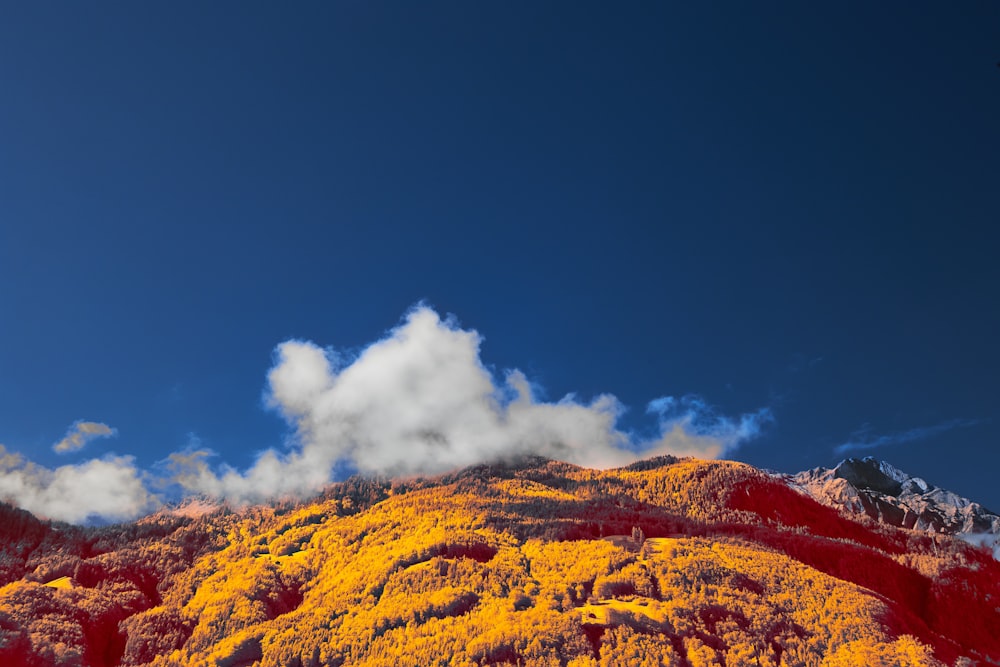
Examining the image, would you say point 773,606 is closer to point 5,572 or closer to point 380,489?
point 380,489

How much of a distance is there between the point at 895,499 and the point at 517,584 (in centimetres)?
9181

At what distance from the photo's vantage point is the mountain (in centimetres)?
9662

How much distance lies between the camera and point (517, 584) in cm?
11181

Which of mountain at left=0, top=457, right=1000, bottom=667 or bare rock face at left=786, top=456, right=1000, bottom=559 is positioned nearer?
mountain at left=0, top=457, right=1000, bottom=667

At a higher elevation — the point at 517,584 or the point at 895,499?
the point at 895,499

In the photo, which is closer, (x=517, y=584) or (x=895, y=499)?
(x=517, y=584)

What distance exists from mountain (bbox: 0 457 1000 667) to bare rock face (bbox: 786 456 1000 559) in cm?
432

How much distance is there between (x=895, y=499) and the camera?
5782 inches

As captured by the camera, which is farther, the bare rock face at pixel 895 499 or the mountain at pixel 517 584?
the bare rock face at pixel 895 499

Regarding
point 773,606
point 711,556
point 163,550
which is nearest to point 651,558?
point 711,556

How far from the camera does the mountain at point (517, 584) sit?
9662 centimetres

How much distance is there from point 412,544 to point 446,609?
25657mm

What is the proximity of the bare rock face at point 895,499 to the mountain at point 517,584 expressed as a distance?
4.32 metres

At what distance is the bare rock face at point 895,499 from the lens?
136 metres
